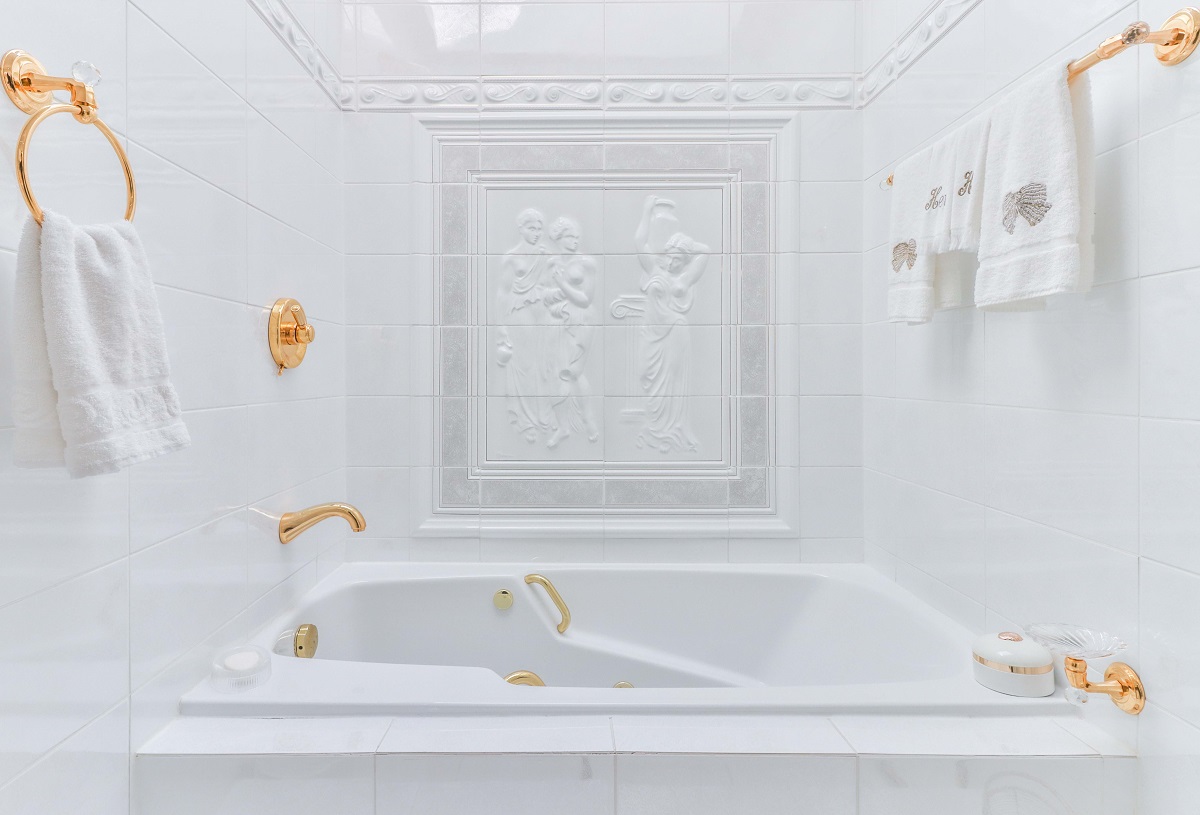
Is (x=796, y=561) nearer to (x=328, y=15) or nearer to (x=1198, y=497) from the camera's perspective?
(x=1198, y=497)

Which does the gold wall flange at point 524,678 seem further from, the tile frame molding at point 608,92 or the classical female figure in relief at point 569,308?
the tile frame molding at point 608,92

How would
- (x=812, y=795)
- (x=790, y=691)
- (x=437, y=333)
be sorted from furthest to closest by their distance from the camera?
1. (x=437, y=333)
2. (x=790, y=691)
3. (x=812, y=795)

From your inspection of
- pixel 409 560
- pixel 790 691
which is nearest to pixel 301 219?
pixel 409 560

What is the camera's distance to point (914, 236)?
4.73 feet

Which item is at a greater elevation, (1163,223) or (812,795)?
(1163,223)

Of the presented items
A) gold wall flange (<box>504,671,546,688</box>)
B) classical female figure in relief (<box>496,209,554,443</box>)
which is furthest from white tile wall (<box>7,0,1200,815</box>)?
gold wall flange (<box>504,671,546,688</box>)

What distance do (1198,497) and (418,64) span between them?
203cm

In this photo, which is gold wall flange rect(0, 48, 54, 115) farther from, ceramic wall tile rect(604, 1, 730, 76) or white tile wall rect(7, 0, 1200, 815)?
ceramic wall tile rect(604, 1, 730, 76)

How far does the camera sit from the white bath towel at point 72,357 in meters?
0.75

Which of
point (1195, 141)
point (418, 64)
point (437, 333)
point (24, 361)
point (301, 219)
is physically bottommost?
point (24, 361)

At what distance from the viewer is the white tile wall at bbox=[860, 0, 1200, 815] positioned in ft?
3.12

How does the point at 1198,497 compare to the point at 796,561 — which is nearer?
the point at 1198,497

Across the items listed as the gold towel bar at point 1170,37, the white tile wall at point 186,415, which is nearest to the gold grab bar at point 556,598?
the white tile wall at point 186,415

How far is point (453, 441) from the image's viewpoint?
2035 mm
